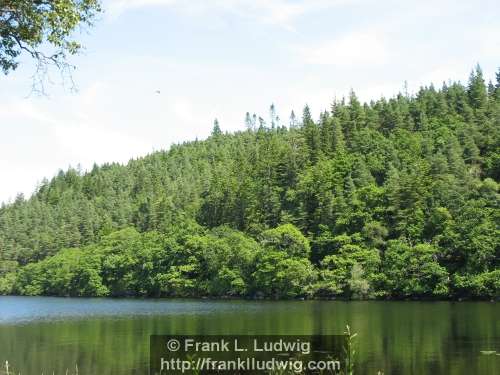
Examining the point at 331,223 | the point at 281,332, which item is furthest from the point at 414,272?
the point at 281,332

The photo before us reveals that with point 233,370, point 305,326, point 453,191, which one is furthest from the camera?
point 453,191

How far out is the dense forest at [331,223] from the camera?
93087 millimetres

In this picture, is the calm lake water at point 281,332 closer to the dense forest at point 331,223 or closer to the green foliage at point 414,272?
the green foliage at point 414,272

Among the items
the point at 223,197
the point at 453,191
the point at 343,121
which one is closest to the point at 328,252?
the point at 453,191

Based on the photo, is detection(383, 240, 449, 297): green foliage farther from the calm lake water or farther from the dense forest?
the calm lake water

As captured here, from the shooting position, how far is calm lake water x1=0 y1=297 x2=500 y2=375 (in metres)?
33.6

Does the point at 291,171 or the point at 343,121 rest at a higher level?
the point at 343,121

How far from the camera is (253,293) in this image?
11044cm

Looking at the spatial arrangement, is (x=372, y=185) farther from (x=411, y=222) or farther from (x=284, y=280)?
(x=284, y=280)

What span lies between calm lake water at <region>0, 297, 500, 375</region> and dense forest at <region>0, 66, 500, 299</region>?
28.6 m

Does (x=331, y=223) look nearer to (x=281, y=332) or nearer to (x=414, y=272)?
(x=414, y=272)

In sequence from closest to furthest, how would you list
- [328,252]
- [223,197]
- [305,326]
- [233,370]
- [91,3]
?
1. [91,3]
2. [233,370]
3. [305,326]
4. [328,252]
5. [223,197]

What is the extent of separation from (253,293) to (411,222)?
108 ft

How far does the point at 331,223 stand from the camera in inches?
4523
